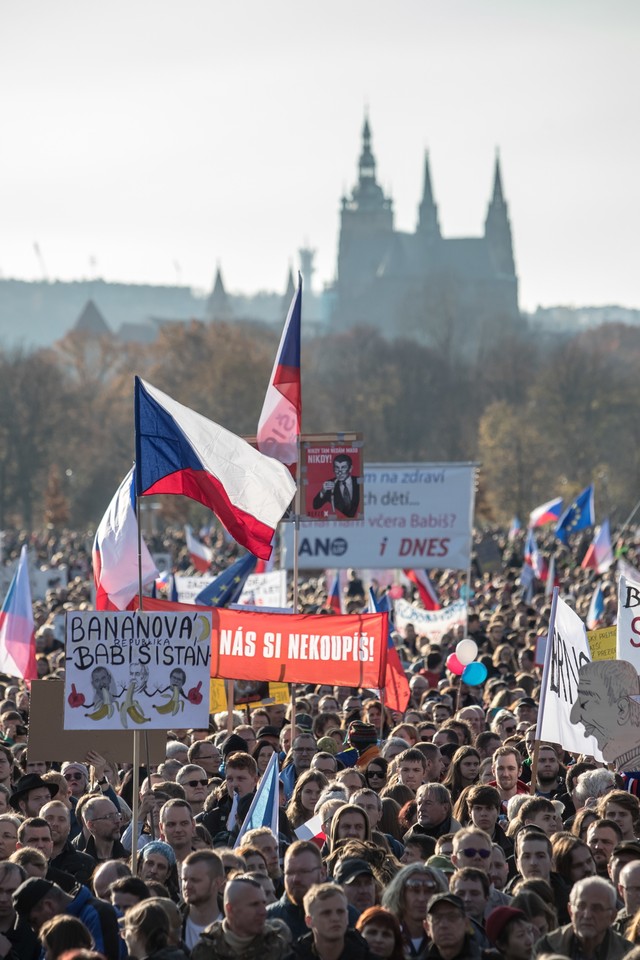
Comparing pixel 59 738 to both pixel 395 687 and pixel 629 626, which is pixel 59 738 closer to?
pixel 395 687

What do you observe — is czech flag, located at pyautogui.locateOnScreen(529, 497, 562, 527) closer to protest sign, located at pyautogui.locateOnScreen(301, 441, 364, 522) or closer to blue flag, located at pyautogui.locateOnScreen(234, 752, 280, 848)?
protest sign, located at pyautogui.locateOnScreen(301, 441, 364, 522)

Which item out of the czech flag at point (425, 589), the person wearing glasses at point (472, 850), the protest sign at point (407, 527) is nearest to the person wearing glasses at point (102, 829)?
the person wearing glasses at point (472, 850)

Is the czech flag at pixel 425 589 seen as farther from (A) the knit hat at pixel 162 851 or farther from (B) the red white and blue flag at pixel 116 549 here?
(A) the knit hat at pixel 162 851

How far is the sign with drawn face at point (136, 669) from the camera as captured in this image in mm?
9203

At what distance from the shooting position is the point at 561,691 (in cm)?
1039

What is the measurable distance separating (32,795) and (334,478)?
5233mm

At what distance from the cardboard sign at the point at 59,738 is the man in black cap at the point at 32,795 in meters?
1.05

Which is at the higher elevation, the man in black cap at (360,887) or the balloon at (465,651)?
the balloon at (465,651)

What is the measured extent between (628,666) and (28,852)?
3929 mm

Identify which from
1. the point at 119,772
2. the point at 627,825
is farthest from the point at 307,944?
the point at 119,772

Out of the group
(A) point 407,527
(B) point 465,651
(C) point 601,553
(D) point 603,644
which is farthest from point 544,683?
(C) point 601,553

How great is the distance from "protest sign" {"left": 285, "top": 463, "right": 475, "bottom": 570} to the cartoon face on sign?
12260mm

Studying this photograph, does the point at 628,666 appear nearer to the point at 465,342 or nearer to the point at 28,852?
the point at 28,852

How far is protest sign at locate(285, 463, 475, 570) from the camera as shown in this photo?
22.9m
